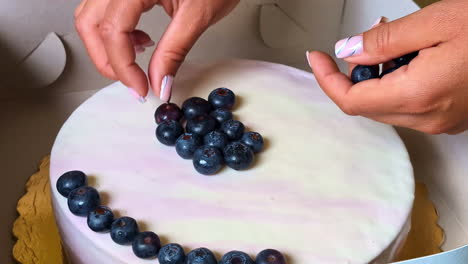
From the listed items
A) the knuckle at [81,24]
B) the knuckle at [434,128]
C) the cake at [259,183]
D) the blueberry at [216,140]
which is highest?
the knuckle at [81,24]

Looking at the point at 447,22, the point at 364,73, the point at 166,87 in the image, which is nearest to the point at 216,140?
the point at 166,87

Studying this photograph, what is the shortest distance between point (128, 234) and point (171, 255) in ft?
0.22

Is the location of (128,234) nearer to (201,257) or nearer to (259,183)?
(201,257)

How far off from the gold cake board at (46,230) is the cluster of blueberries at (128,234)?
249 mm

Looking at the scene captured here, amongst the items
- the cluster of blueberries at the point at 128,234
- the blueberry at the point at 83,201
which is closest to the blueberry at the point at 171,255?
the cluster of blueberries at the point at 128,234

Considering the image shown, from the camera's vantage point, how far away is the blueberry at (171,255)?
667 millimetres

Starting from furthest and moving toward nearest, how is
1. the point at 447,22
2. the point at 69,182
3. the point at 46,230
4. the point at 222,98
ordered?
the point at 46,230 < the point at 222,98 < the point at 69,182 < the point at 447,22

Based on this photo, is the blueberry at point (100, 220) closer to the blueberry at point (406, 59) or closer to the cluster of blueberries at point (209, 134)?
the cluster of blueberries at point (209, 134)

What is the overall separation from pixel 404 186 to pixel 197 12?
1.34ft

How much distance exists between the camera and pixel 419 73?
2.14 feet

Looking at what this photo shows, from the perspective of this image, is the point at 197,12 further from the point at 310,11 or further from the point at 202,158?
the point at 310,11

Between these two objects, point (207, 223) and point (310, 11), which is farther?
point (310, 11)

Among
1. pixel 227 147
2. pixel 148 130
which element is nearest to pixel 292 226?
pixel 227 147

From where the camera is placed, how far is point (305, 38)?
1.46 m
